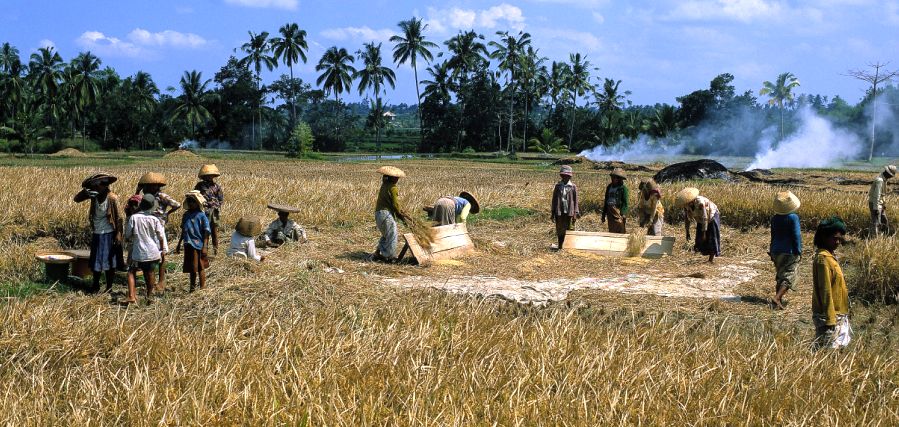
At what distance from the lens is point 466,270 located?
9.84 meters

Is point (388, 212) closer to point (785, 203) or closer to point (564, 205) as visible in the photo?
Result: point (564, 205)

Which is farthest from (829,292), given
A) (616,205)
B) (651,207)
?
(616,205)

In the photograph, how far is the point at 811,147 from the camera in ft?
159

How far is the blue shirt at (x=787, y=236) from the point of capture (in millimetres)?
7977

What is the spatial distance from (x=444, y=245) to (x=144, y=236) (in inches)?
161

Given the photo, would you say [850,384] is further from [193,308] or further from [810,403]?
[193,308]

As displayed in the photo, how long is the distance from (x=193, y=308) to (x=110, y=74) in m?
63.6

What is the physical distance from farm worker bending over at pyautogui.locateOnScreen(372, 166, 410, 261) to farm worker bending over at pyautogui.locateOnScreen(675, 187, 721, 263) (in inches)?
154

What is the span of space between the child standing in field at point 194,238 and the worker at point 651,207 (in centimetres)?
689

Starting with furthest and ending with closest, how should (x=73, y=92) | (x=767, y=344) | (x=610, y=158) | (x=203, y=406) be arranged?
(x=73, y=92), (x=610, y=158), (x=767, y=344), (x=203, y=406)

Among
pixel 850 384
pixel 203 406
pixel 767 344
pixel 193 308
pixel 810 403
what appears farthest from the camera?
pixel 193 308

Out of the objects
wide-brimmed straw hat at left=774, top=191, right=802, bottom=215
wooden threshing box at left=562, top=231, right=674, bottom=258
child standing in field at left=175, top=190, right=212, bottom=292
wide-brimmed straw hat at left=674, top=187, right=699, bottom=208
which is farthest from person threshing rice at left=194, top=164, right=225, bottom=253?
wide-brimmed straw hat at left=774, top=191, right=802, bottom=215

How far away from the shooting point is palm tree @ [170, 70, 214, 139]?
180ft

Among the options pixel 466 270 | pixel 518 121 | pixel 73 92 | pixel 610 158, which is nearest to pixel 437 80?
pixel 518 121
